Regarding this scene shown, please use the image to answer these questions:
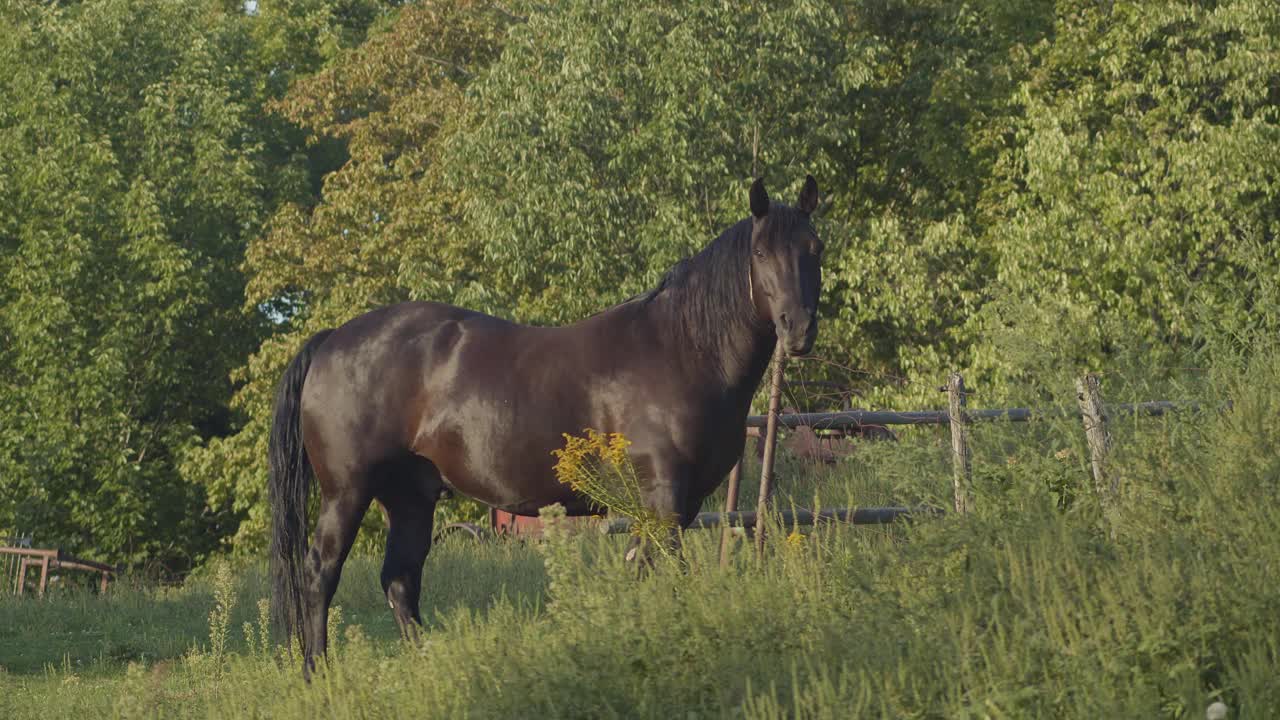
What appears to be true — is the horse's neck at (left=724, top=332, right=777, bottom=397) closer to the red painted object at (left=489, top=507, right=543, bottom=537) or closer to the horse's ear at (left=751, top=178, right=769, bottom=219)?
the horse's ear at (left=751, top=178, right=769, bottom=219)

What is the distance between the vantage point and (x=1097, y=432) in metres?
8.16

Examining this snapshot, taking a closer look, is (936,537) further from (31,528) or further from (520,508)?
(31,528)

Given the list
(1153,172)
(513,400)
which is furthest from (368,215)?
(513,400)

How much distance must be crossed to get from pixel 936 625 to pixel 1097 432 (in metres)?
3.43

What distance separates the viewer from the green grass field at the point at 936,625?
4.67m

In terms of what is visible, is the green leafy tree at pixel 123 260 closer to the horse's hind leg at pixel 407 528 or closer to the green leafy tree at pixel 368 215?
the green leafy tree at pixel 368 215

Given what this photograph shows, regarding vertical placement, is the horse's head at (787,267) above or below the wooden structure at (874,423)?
above

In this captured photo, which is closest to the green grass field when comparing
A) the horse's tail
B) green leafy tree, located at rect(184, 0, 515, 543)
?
the horse's tail

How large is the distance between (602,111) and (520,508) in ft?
63.7

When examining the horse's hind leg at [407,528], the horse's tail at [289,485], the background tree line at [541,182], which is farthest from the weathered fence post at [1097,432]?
the background tree line at [541,182]

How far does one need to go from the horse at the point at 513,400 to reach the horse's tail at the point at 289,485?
1 centimetres

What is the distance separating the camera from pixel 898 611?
216 inches

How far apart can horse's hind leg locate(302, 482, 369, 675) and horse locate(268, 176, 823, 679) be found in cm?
1

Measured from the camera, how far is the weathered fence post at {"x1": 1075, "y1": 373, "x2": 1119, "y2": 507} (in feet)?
21.2
